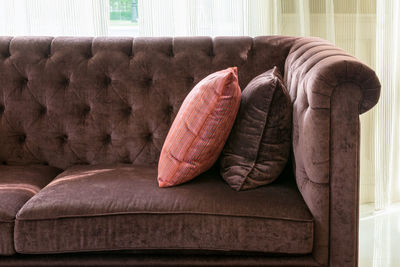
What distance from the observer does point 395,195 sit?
9.00ft

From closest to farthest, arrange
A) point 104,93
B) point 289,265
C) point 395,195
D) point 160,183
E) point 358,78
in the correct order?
1. point 358,78
2. point 289,265
3. point 160,183
4. point 104,93
5. point 395,195

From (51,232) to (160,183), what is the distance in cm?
36

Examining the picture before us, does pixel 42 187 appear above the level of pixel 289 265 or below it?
above

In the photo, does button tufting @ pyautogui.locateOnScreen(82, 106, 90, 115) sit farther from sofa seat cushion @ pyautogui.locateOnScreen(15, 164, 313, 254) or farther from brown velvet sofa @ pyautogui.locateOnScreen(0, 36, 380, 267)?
sofa seat cushion @ pyautogui.locateOnScreen(15, 164, 313, 254)

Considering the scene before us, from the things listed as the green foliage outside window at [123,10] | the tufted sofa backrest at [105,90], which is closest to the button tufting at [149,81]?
the tufted sofa backrest at [105,90]

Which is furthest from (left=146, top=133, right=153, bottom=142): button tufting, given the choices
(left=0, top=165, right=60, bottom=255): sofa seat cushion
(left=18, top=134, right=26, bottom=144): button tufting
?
(left=18, top=134, right=26, bottom=144): button tufting

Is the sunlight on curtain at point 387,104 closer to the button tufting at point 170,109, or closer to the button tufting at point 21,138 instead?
the button tufting at point 170,109

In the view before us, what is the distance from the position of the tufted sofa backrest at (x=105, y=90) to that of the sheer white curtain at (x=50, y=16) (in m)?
0.41

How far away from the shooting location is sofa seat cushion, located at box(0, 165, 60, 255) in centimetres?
151

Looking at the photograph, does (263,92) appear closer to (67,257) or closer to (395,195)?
(67,257)

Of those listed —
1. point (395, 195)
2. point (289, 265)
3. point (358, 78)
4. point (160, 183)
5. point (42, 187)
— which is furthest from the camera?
point (395, 195)

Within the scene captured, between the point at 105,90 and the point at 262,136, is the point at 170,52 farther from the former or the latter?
the point at 262,136

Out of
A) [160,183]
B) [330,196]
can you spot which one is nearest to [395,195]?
[330,196]

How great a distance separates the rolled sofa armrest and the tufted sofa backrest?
0.56m
